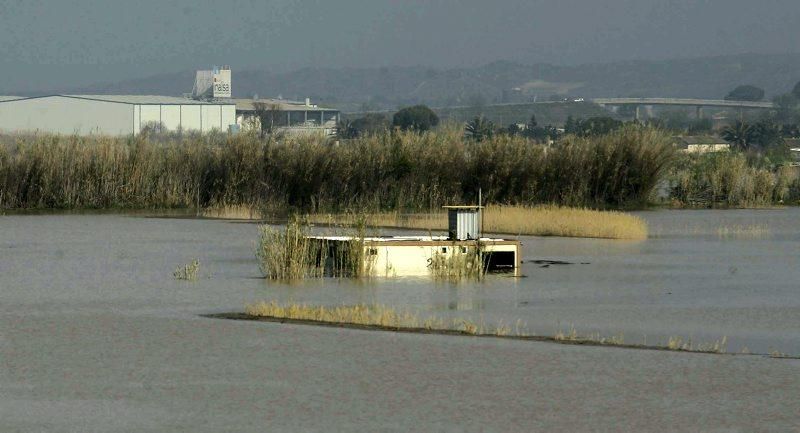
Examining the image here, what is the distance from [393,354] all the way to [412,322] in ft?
5.99

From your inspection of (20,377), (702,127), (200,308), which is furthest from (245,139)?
(702,127)

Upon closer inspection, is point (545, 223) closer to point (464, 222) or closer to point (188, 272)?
point (464, 222)

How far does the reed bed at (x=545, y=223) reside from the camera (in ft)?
89.1

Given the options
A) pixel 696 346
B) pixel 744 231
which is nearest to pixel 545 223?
pixel 744 231

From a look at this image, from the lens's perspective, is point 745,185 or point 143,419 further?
point 745,185

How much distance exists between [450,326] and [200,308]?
3.05 m

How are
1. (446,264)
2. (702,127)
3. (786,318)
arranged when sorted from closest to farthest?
(786,318), (446,264), (702,127)

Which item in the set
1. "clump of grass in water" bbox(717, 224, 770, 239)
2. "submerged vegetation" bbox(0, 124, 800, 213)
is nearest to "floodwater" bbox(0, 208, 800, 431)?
"clump of grass in water" bbox(717, 224, 770, 239)

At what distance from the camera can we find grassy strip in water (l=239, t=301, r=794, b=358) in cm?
1292

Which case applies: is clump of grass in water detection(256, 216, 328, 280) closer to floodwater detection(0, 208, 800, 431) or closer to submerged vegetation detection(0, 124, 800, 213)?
floodwater detection(0, 208, 800, 431)

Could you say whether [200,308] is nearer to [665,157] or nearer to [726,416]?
[726,416]

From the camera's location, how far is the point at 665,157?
123 ft

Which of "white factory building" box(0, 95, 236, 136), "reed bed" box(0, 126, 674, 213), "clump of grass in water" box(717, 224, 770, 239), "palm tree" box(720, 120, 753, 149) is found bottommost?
"clump of grass in water" box(717, 224, 770, 239)

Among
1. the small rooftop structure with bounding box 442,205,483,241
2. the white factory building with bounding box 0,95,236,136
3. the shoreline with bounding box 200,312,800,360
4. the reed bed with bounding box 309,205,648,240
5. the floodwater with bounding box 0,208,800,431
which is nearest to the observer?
the floodwater with bounding box 0,208,800,431
